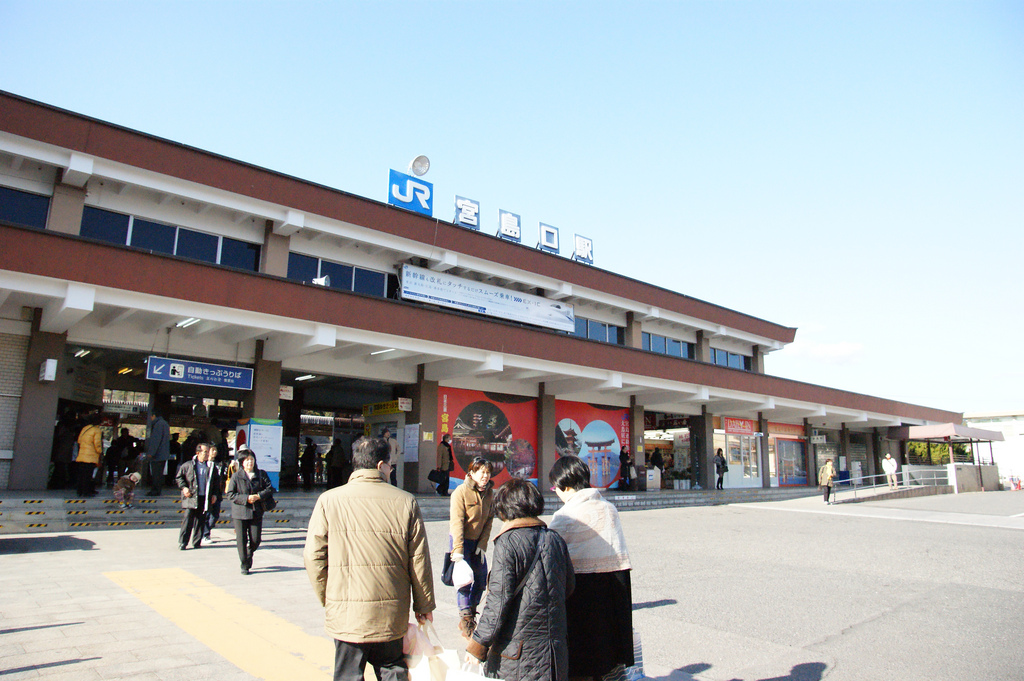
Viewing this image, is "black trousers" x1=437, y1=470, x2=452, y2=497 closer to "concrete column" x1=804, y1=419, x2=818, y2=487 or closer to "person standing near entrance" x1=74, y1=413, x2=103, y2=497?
"person standing near entrance" x1=74, y1=413, x2=103, y2=497

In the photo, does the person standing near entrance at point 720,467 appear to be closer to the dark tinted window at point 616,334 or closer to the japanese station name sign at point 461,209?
the dark tinted window at point 616,334

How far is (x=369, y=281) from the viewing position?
60.3ft

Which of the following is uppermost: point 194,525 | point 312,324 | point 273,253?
point 273,253

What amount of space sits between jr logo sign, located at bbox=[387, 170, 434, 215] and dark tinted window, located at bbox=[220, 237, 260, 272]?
A: 4.26 m

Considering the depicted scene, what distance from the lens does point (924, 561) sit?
10008 millimetres

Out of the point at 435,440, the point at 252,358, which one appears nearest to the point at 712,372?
the point at 435,440

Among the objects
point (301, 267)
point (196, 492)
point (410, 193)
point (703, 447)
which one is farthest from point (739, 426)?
point (196, 492)

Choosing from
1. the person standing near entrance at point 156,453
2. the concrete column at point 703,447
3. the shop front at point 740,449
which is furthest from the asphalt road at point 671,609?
the shop front at point 740,449

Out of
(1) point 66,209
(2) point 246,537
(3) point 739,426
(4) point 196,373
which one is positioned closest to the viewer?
(2) point 246,537

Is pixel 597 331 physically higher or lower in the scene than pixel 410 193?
lower

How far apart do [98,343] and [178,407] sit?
7.24 metres

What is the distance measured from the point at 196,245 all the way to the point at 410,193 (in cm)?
633

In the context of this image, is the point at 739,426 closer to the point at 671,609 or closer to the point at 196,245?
the point at 196,245

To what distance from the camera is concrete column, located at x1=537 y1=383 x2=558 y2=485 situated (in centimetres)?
2138
